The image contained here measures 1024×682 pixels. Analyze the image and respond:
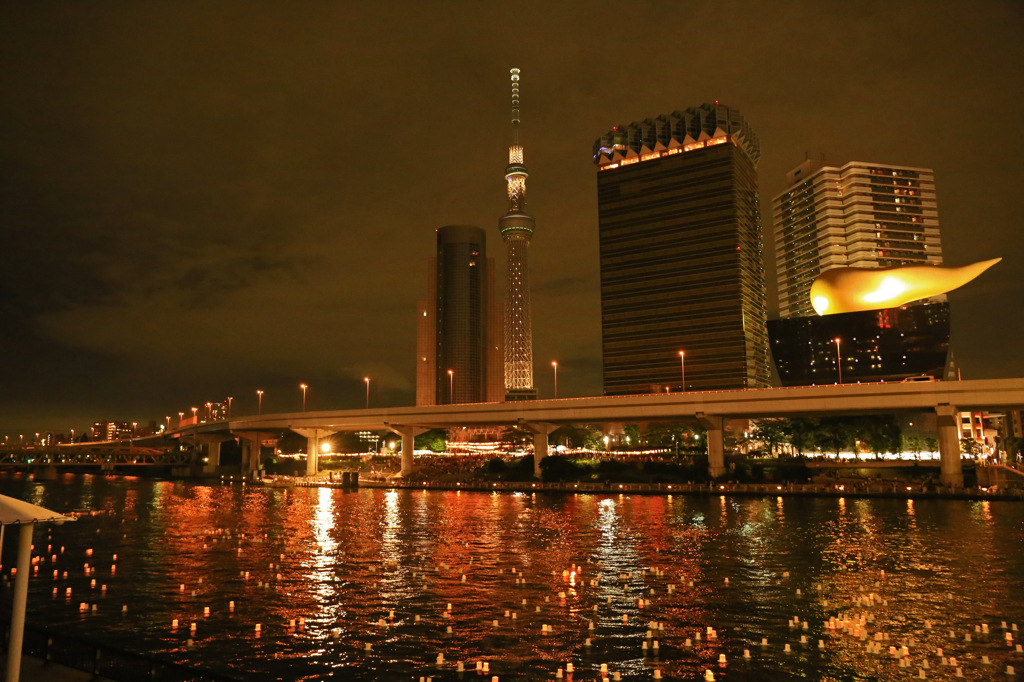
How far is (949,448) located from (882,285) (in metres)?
46.4

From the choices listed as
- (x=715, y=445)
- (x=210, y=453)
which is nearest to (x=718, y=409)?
(x=715, y=445)

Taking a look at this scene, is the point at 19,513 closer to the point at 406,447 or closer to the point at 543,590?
the point at 543,590

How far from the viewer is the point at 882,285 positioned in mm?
118000

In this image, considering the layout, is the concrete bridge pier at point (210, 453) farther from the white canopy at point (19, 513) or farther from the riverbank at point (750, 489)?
the white canopy at point (19, 513)

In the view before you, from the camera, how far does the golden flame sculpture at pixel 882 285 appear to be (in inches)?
4380

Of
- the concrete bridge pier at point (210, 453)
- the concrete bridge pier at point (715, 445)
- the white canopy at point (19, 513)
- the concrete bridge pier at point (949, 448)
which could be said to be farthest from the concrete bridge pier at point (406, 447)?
the white canopy at point (19, 513)

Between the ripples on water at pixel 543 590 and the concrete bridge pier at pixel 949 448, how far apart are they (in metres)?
21.8

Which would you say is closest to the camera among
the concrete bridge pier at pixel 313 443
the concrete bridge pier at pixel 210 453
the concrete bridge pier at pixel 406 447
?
the concrete bridge pier at pixel 406 447

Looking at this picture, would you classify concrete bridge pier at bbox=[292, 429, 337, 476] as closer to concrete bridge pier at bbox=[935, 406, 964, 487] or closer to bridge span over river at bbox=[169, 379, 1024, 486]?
bridge span over river at bbox=[169, 379, 1024, 486]

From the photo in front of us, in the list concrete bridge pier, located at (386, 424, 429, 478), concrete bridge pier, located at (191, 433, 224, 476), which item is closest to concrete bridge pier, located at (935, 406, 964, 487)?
concrete bridge pier, located at (386, 424, 429, 478)

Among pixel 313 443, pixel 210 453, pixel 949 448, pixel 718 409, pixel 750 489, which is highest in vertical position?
pixel 718 409

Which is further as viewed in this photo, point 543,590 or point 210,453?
point 210,453

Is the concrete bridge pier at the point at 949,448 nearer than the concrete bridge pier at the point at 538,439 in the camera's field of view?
Yes

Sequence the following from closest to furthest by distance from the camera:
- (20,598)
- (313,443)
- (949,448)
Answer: (20,598)
(949,448)
(313,443)
